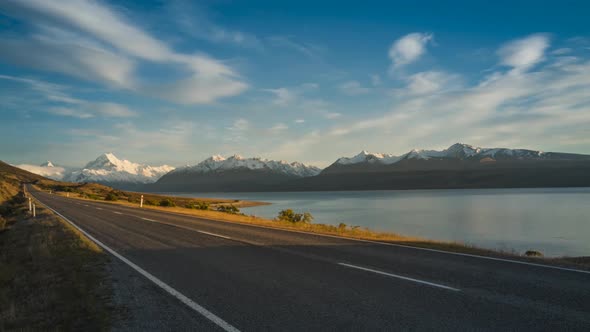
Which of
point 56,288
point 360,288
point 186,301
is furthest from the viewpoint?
point 56,288

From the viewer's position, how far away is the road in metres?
5.04

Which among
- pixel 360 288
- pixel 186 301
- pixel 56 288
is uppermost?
pixel 360 288

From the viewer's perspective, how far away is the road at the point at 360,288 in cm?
504

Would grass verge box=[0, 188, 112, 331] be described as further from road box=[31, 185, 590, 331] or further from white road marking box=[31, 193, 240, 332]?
road box=[31, 185, 590, 331]

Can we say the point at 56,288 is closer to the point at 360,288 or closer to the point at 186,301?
the point at 186,301

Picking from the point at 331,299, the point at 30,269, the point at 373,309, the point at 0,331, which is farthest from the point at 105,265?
the point at 373,309

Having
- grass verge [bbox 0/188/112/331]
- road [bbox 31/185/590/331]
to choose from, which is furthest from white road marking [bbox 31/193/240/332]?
grass verge [bbox 0/188/112/331]

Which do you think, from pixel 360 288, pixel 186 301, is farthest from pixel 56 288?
pixel 360 288

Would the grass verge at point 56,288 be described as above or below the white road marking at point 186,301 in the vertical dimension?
below

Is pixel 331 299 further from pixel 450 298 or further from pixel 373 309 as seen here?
pixel 450 298

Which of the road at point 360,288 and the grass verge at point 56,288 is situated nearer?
the road at point 360,288

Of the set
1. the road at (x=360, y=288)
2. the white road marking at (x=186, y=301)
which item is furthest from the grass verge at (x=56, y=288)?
the road at (x=360, y=288)

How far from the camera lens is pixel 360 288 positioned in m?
6.69

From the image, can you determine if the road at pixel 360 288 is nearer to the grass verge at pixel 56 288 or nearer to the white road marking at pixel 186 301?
the white road marking at pixel 186 301
